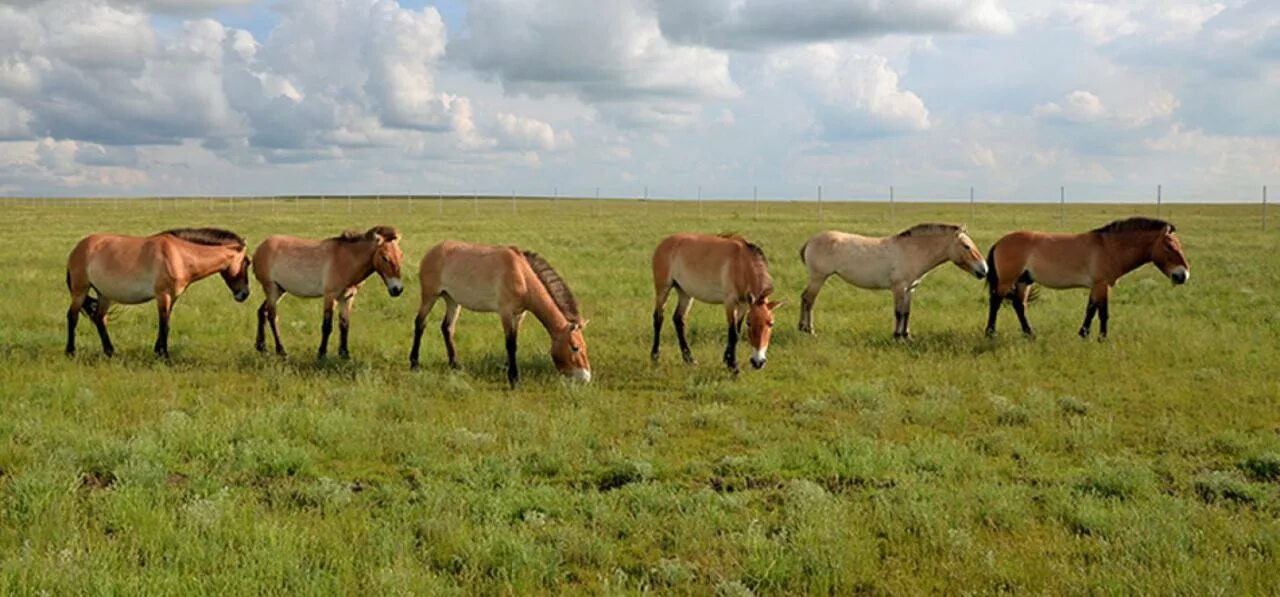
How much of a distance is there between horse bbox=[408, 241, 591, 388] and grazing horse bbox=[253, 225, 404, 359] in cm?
76

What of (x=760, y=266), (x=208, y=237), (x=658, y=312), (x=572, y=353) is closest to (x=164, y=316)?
(x=208, y=237)

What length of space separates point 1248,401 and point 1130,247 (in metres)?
4.81

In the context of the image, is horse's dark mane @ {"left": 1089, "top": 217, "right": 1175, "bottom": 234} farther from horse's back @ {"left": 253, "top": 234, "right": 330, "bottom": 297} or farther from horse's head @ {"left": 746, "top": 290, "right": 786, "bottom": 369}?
horse's back @ {"left": 253, "top": 234, "right": 330, "bottom": 297}

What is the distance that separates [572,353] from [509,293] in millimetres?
1267

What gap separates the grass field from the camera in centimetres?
500

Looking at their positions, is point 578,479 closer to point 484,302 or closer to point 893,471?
point 893,471

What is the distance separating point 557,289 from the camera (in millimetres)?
11156

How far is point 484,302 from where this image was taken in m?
11.3

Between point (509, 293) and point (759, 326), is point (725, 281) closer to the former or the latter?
point (759, 326)

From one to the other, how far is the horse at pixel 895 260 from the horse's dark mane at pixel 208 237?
9.59m

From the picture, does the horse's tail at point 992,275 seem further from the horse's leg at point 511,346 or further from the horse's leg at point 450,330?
the horse's leg at point 450,330

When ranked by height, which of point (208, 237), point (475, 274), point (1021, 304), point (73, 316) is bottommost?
point (73, 316)

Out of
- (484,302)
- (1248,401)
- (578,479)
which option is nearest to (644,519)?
(578,479)

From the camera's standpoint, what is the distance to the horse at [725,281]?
11070 millimetres
